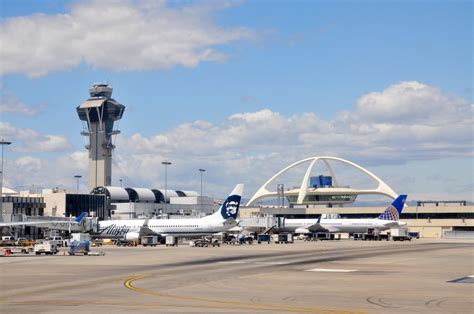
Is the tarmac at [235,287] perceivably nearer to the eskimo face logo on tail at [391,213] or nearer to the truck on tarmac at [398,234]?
the truck on tarmac at [398,234]

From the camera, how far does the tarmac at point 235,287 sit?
33531 millimetres

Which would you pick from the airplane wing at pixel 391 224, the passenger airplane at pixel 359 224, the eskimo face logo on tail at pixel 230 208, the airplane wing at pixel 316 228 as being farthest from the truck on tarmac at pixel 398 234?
Result: the eskimo face logo on tail at pixel 230 208

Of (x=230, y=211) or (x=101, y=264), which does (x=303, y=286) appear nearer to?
(x=101, y=264)

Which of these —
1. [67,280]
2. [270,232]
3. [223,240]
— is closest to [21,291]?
[67,280]

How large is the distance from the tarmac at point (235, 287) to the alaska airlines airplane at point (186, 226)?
52311mm

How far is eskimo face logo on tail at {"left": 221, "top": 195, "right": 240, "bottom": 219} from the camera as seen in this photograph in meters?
121

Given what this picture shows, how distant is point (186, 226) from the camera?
121m

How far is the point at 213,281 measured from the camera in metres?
47.2

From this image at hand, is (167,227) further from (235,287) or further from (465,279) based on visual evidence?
(235,287)

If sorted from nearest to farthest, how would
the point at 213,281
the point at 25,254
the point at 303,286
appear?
the point at 303,286
the point at 213,281
the point at 25,254

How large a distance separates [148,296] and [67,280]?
492 inches

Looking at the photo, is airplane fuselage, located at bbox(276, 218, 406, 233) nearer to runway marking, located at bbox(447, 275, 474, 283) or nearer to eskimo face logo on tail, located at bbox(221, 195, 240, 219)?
eskimo face logo on tail, located at bbox(221, 195, 240, 219)

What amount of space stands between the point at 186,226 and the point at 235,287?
78308mm

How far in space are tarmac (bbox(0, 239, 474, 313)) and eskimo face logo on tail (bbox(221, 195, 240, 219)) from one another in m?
53.4
